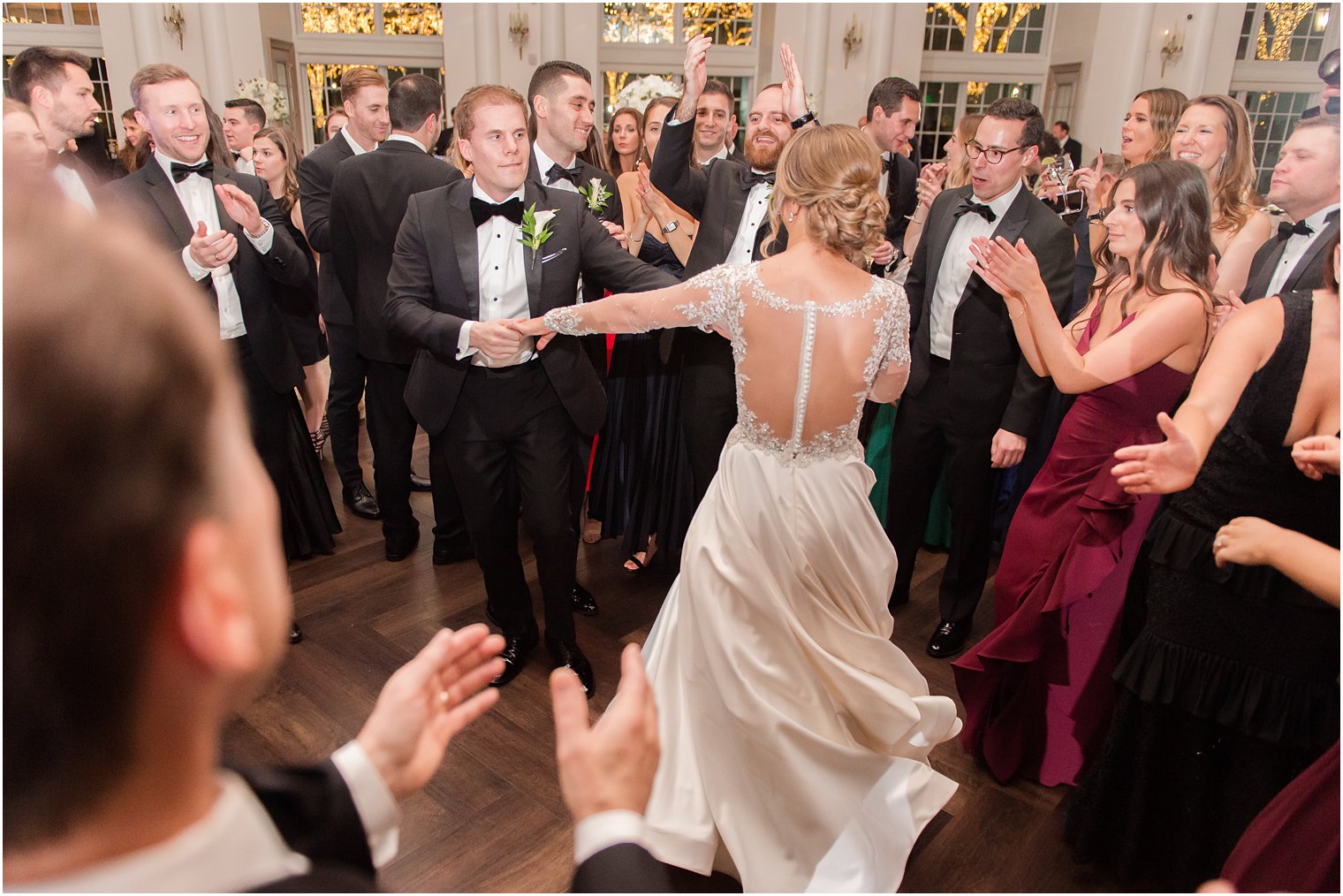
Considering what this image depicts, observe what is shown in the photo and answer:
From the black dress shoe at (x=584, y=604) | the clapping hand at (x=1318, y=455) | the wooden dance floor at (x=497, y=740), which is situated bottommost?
the wooden dance floor at (x=497, y=740)

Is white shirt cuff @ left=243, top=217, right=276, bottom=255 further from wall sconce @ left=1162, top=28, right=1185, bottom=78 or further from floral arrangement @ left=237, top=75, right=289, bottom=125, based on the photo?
wall sconce @ left=1162, top=28, right=1185, bottom=78

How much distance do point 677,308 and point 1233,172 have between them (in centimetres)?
280

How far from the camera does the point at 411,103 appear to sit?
11.6 feet

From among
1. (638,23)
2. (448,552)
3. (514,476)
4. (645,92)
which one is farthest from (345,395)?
(638,23)

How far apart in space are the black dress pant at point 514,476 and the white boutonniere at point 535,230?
379 millimetres

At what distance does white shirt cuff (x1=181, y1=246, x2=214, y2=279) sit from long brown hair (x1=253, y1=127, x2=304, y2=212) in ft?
7.09

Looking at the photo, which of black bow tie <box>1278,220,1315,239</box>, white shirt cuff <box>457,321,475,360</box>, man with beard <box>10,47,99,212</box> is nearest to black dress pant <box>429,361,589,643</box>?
white shirt cuff <box>457,321,475,360</box>

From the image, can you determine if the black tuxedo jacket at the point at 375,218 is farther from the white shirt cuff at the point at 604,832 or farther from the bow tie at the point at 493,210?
the white shirt cuff at the point at 604,832

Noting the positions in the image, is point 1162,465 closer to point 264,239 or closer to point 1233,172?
point 1233,172

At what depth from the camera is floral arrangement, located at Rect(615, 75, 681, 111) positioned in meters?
4.69

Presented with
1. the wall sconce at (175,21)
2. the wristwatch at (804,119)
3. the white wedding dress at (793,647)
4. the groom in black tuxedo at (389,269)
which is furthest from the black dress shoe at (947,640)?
the wall sconce at (175,21)

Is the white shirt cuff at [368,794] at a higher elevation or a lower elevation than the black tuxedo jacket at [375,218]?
lower

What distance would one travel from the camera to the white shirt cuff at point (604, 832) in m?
0.80

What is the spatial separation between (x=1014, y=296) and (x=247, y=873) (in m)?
2.34
